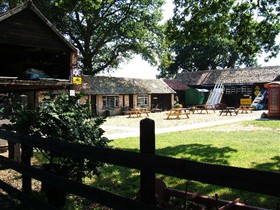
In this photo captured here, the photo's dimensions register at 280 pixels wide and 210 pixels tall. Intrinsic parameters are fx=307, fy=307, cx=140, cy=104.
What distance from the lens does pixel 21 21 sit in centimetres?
1502

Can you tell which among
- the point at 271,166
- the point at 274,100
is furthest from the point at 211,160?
the point at 274,100

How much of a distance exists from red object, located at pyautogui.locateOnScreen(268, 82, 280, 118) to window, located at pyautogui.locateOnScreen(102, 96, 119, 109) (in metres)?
17.4

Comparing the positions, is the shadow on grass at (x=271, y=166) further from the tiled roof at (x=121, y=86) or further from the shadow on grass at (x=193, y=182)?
the tiled roof at (x=121, y=86)

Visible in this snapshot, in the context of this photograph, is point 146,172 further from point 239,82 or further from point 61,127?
point 239,82

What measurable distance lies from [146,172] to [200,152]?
7.64m

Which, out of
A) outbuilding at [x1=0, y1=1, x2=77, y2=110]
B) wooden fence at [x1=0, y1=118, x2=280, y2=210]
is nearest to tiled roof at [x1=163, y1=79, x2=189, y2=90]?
outbuilding at [x1=0, y1=1, x2=77, y2=110]

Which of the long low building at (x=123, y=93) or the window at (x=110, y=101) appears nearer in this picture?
the long low building at (x=123, y=93)

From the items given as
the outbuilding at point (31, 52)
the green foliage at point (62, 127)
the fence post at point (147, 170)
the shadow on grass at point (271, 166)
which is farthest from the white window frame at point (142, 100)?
the fence post at point (147, 170)

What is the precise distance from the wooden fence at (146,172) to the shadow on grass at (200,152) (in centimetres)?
572

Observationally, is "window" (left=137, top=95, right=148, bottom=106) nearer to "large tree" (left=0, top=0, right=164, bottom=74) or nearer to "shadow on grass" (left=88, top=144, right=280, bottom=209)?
"large tree" (left=0, top=0, right=164, bottom=74)

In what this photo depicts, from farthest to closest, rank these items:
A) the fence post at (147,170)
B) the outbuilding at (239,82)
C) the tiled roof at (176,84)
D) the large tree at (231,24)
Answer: the tiled roof at (176,84)
the outbuilding at (239,82)
the large tree at (231,24)
the fence post at (147,170)

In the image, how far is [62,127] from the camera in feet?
16.6

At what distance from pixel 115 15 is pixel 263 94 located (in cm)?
2179

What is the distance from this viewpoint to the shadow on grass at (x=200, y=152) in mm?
9016
